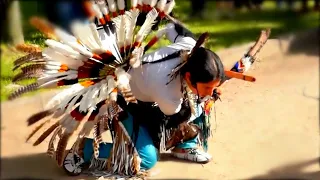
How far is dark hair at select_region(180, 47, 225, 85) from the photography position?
119 inches

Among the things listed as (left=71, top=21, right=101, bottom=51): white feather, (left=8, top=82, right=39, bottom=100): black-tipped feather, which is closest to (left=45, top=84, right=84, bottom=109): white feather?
(left=8, top=82, right=39, bottom=100): black-tipped feather

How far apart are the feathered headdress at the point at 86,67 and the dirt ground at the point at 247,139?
0.52 metres

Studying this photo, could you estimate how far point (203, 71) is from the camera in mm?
3023

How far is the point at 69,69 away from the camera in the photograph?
3.03 metres

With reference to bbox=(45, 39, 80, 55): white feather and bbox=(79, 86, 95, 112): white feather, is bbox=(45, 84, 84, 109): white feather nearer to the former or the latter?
bbox=(79, 86, 95, 112): white feather

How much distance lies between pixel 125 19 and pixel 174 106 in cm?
51

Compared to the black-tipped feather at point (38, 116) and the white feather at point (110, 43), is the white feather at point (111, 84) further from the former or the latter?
the black-tipped feather at point (38, 116)

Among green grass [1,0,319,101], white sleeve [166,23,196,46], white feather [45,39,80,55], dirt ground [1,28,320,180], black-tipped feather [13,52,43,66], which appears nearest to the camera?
white feather [45,39,80,55]

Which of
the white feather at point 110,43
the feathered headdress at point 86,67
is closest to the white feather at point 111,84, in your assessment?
the feathered headdress at point 86,67

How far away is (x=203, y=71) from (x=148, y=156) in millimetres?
626

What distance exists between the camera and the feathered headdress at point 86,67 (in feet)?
9.65

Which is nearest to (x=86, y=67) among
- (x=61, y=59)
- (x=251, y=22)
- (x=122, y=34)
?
(x=61, y=59)

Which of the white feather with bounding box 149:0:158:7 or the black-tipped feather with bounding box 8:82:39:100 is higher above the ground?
the white feather with bounding box 149:0:158:7

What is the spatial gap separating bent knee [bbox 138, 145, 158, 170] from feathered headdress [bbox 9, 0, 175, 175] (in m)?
0.28
